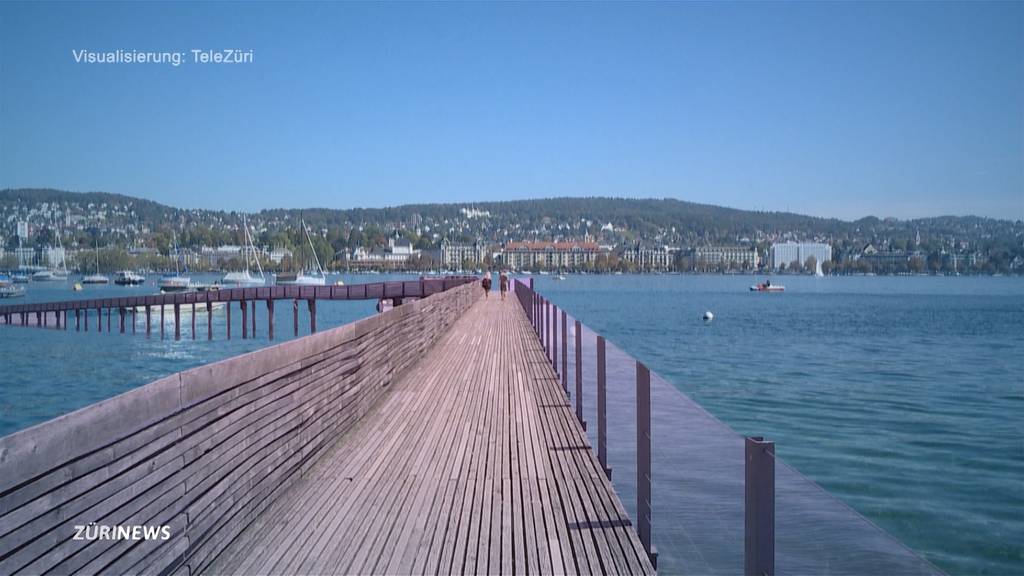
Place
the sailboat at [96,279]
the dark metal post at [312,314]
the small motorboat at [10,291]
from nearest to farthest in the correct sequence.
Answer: the dark metal post at [312,314] < the small motorboat at [10,291] < the sailboat at [96,279]

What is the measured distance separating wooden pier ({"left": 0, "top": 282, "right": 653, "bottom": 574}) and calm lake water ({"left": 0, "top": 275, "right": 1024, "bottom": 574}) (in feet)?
13.4

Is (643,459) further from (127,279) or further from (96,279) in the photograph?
(96,279)

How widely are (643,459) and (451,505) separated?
1.37m

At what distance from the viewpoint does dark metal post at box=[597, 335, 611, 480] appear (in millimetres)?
6723

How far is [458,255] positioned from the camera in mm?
184125

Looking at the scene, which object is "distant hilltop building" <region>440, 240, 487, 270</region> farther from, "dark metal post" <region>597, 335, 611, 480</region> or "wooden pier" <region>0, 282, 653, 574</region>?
"dark metal post" <region>597, 335, 611, 480</region>

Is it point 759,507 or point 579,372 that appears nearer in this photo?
point 759,507

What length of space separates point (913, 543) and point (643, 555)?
4.83m

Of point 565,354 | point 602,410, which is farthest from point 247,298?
point 602,410

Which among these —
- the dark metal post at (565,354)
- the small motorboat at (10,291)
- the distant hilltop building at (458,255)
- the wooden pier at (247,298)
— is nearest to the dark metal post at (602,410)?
the dark metal post at (565,354)

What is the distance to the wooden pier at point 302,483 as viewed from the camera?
11.2ft

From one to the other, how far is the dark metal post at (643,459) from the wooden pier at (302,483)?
114mm

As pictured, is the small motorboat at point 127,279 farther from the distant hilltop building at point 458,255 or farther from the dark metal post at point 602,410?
the dark metal post at point 602,410

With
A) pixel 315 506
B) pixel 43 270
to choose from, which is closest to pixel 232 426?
pixel 315 506
